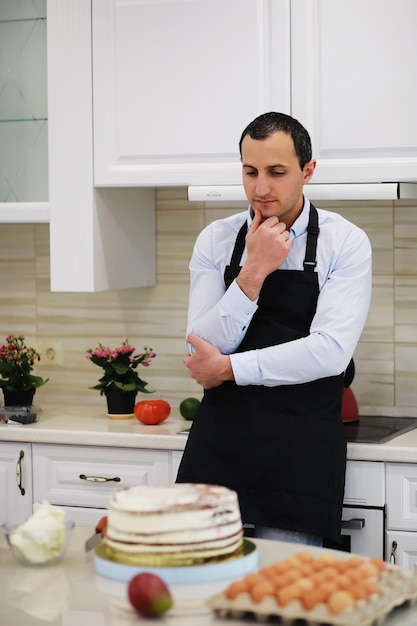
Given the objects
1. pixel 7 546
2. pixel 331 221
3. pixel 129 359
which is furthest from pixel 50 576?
pixel 129 359

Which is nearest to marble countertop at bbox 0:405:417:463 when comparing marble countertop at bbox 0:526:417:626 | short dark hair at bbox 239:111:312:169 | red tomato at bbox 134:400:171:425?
red tomato at bbox 134:400:171:425

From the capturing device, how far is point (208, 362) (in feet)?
8.14

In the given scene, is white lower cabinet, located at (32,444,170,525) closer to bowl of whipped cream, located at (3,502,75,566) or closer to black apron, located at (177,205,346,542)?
black apron, located at (177,205,346,542)

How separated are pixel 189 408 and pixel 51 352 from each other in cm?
69

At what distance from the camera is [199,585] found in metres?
1.38

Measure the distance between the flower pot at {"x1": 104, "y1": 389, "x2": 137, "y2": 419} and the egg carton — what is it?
1.98 meters

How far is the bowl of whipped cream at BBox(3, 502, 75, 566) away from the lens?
150 cm

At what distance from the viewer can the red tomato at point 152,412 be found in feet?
10.2

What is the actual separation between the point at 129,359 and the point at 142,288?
38 centimetres

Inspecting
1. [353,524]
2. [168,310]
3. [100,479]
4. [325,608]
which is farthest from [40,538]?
[168,310]

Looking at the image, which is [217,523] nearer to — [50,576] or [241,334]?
[50,576]

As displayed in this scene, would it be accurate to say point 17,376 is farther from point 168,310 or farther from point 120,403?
point 168,310

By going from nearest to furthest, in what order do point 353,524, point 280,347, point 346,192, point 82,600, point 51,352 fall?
point 82,600 < point 280,347 < point 353,524 < point 346,192 < point 51,352

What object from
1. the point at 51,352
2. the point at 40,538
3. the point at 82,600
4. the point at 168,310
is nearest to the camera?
the point at 82,600
